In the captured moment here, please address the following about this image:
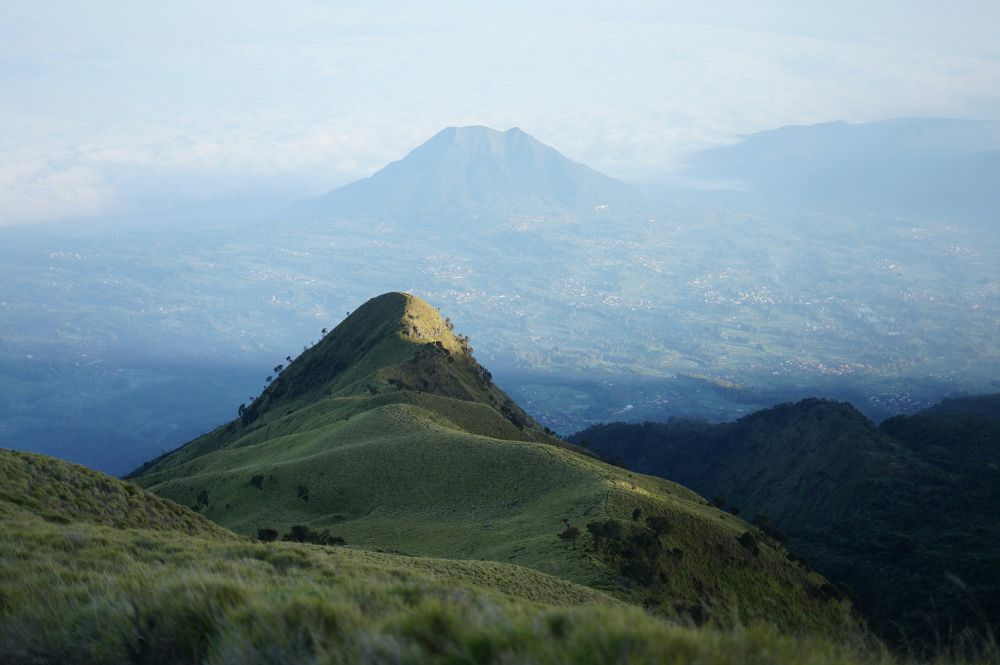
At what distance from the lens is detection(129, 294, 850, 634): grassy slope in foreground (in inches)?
1382

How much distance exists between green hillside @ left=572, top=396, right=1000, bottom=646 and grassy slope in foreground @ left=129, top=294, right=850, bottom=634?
734 cm

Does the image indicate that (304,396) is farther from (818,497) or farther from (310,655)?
(310,655)

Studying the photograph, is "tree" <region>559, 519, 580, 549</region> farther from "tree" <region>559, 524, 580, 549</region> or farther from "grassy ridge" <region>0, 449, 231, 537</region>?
"grassy ridge" <region>0, 449, 231, 537</region>

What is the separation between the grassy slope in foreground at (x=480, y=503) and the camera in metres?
35.1

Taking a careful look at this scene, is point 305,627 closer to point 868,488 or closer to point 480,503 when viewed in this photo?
point 480,503

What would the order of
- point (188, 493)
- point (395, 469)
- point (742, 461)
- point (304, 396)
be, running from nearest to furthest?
point (395, 469) → point (188, 493) → point (304, 396) → point (742, 461)

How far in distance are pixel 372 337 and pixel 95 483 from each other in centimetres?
7294

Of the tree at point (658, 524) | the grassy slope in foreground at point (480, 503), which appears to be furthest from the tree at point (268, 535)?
the tree at point (658, 524)

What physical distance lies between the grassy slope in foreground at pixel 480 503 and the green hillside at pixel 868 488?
7.34 metres

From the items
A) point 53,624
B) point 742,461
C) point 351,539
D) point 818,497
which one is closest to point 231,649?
point 53,624

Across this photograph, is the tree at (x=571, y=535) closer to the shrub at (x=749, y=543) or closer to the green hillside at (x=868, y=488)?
the shrub at (x=749, y=543)

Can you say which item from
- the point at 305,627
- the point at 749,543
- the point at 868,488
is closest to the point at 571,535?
the point at 749,543

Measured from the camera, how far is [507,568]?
84.0 feet

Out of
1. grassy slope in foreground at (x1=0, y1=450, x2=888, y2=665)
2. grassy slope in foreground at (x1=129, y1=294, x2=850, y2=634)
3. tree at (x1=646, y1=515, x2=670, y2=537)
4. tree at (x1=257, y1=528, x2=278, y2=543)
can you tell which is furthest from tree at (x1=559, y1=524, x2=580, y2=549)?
grassy slope in foreground at (x1=0, y1=450, x2=888, y2=665)
